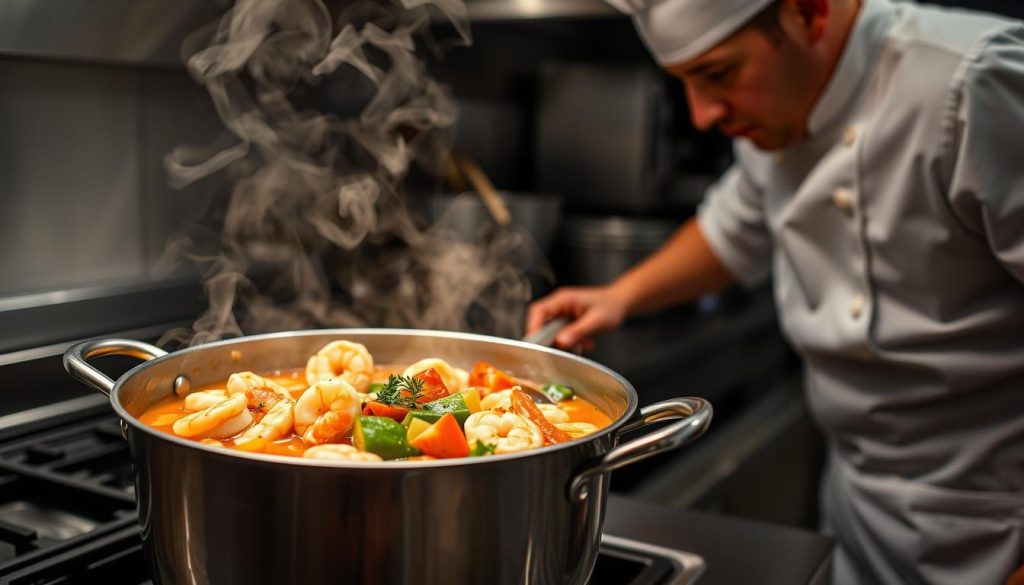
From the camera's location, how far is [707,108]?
1.42 metres

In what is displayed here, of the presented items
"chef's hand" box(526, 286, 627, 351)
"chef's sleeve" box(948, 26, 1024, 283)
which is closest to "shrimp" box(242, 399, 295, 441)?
"chef's hand" box(526, 286, 627, 351)

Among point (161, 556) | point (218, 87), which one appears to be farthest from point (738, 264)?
point (161, 556)

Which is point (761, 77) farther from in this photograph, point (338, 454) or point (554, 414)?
point (338, 454)

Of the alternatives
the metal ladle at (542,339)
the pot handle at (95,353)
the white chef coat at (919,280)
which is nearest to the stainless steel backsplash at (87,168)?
the pot handle at (95,353)

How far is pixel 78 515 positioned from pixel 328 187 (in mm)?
1118

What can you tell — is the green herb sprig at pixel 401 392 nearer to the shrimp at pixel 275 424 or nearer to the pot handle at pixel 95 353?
the shrimp at pixel 275 424

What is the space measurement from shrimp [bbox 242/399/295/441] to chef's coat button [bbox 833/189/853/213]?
1006 millimetres

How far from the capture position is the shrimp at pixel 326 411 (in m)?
0.80

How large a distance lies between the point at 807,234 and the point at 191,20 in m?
1.22

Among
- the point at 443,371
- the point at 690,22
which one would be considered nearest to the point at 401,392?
the point at 443,371

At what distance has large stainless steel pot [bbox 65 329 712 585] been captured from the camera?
608mm

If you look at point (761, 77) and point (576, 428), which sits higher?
point (761, 77)

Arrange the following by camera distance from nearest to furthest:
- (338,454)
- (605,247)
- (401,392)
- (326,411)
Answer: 1. (338,454)
2. (326,411)
3. (401,392)
4. (605,247)

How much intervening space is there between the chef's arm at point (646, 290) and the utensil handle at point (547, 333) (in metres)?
0.02
